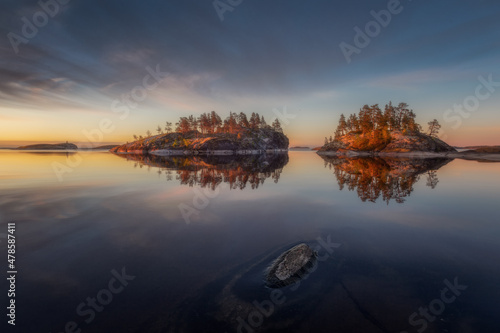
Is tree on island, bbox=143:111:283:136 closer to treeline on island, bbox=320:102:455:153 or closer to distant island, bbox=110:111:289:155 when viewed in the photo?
distant island, bbox=110:111:289:155

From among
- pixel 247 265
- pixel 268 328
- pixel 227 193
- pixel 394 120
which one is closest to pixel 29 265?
pixel 247 265

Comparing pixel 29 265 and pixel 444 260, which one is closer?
pixel 29 265

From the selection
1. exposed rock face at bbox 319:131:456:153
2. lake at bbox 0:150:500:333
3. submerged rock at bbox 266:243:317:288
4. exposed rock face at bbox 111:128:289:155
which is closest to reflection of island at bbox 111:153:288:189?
lake at bbox 0:150:500:333

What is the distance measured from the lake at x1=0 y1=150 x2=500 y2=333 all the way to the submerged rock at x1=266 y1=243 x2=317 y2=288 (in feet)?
1.01

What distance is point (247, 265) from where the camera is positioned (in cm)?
859

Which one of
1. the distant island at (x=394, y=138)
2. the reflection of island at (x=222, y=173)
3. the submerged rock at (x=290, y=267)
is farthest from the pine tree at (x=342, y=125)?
the submerged rock at (x=290, y=267)

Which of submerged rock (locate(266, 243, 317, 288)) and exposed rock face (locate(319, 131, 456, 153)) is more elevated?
exposed rock face (locate(319, 131, 456, 153))

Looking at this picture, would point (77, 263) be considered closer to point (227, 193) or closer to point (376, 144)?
point (227, 193)

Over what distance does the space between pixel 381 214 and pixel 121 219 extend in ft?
59.8

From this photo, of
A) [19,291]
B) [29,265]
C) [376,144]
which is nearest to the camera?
[19,291]

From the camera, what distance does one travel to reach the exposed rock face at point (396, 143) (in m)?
96.4

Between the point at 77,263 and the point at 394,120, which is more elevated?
the point at 394,120

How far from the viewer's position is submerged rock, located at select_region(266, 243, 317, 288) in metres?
7.41

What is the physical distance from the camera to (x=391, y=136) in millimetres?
104750
